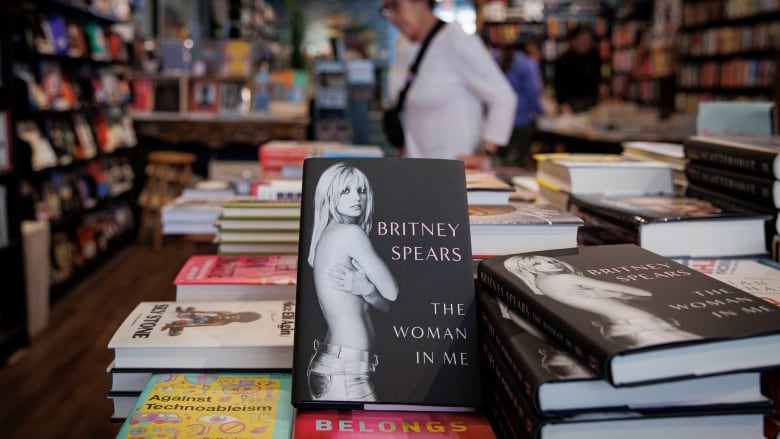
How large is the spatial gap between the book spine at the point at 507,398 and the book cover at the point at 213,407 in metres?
0.22

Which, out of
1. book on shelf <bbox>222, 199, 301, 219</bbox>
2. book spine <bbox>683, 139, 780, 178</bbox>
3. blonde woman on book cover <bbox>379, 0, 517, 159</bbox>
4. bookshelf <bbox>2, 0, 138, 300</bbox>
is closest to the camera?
book spine <bbox>683, 139, 780, 178</bbox>

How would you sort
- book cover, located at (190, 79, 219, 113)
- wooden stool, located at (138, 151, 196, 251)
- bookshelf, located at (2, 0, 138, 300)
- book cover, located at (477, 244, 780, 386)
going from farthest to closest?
book cover, located at (190, 79, 219, 113) → wooden stool, located at (138, 151, 196, 251) → bookshelf, located at (2, 0, 138, 300) → book cover, located at (477, 244, 780, 386)

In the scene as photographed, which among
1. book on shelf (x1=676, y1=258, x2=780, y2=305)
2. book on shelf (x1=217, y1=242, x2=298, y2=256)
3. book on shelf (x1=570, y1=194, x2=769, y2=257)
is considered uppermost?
book on shelf (x1=570, y1=194, x2=769, y2=257)

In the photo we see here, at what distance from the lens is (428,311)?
80 cm

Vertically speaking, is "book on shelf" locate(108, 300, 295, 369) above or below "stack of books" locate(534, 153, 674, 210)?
below

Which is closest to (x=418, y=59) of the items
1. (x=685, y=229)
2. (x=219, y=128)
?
(x=685, y=229)

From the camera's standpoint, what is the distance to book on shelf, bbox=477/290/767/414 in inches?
24.7

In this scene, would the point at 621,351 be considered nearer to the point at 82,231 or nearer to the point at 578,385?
the point at 578,385

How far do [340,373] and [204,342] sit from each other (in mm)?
198

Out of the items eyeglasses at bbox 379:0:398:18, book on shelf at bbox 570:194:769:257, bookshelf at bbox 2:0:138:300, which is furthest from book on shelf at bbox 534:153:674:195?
bookshelf at bbox 2:0:138:300

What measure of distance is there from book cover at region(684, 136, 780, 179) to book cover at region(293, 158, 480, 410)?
486 mm

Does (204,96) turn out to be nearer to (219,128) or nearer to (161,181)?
(219,128)

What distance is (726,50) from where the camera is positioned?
689 centimetres

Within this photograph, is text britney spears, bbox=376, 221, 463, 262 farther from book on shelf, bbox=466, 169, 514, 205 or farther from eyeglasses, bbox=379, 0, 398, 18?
eyeglasses, bbox=379, 0, 398, 18
